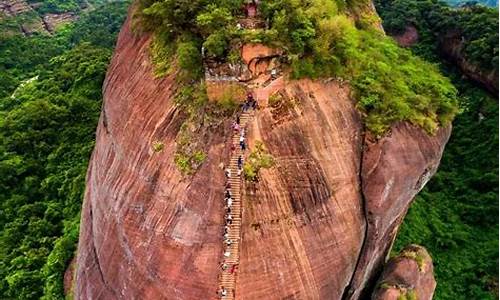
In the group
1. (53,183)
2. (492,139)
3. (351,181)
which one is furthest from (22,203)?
(492,139)

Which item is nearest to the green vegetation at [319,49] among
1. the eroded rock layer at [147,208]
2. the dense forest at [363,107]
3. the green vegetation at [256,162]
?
the dense forest at [363,107]

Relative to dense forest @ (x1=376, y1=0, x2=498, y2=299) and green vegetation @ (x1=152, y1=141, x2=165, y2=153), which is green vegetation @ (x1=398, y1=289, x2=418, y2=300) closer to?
green vegetation @ (x1=152, y1=141, x2=165, y2=153)

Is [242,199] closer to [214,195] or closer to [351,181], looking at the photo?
[214,195]

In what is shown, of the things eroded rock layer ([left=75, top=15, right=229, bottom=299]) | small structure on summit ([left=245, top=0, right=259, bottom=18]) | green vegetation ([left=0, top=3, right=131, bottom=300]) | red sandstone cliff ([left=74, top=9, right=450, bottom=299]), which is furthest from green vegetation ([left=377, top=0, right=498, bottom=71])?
eroded rock layer ([left=75, top=15, right=229, bottom=299])

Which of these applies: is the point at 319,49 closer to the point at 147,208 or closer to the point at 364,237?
the point at 364,237

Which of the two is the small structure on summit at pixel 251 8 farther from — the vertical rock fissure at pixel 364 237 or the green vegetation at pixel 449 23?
the green vegetation at pixel 449 23

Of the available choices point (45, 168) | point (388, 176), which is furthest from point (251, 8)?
point (45, 168)
